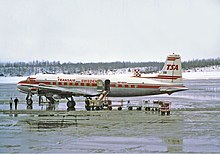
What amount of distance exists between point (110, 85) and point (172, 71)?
617 centimetres

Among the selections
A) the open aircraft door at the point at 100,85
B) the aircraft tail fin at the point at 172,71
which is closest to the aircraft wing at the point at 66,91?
the open aircraft door at the point at 100,85

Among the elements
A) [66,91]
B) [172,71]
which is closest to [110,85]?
[66,91]

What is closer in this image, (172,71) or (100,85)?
(100,85)

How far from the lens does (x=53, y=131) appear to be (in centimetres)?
2633

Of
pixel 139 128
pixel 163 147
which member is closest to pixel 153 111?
pixel 139 128

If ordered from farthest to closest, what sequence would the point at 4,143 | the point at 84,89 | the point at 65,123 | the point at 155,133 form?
the point at 84,89
the point at 65,123
the point at 155,133
the point at 4,143

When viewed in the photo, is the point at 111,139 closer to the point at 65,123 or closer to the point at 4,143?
the point at 4,143

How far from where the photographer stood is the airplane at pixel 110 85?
47.1 m

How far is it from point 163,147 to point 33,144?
560 cm

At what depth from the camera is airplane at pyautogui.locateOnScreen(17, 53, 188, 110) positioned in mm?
47094

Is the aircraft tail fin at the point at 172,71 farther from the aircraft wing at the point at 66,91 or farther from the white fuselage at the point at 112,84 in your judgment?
the aircraft wing at the point at 66,91

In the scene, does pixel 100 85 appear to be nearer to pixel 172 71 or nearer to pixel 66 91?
pixel 66 91

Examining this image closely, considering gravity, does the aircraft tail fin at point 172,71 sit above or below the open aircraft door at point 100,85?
above

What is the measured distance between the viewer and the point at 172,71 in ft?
159
